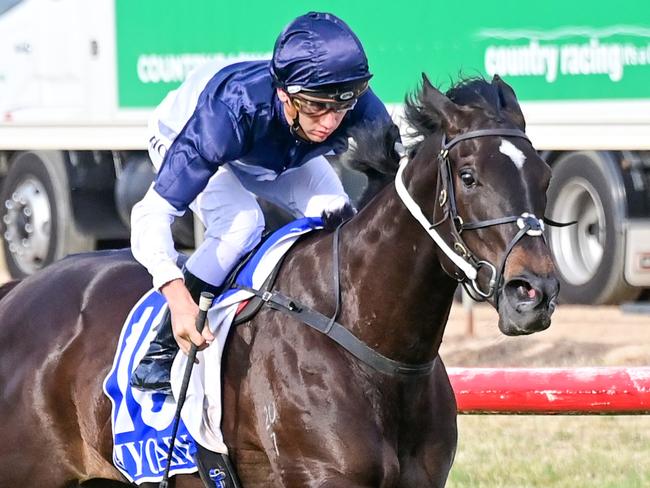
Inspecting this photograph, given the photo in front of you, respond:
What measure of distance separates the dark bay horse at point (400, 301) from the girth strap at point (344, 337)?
0.06ft

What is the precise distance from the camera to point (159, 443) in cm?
449

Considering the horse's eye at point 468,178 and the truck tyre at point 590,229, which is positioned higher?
the horse's eye at point 468,178

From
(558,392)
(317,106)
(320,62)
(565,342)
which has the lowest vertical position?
(565,342)

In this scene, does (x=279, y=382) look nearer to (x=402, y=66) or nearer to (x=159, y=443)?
(x=159, y=443)

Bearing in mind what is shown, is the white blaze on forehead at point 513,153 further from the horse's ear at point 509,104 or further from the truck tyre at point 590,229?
the truck tyre at point 590,229

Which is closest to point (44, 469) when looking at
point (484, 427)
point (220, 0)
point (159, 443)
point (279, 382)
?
point (159, 443)

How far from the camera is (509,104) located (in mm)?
4047

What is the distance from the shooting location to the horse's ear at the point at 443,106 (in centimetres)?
398

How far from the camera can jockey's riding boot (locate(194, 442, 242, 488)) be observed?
168 inches

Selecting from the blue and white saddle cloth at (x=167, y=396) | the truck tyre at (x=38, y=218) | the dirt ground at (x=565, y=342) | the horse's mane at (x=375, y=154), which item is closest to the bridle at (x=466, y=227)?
the horse's mane at (x=375, y=154)

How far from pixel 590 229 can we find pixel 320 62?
6.50m

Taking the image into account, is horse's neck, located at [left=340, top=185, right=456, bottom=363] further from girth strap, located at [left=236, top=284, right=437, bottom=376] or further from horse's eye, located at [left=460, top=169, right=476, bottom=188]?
horse's eye, located at [left=460, top=169, right=476, bottom=188]

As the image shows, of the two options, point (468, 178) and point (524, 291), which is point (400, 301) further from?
point (524, 291)

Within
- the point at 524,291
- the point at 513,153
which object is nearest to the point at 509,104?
the point at 513,153
